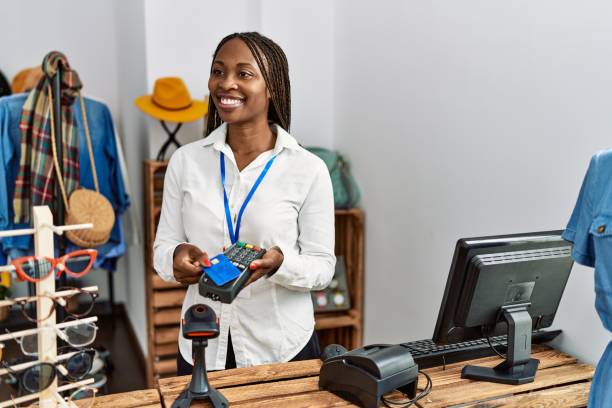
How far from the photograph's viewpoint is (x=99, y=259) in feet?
10.4

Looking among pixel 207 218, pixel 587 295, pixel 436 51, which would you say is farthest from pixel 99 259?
pixel 587 295

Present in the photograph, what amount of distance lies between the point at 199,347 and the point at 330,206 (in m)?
0.57

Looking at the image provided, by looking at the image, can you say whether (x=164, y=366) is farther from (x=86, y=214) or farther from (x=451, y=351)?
(x=451, y=351)

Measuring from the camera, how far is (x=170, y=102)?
287cm

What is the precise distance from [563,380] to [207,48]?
2.30 m

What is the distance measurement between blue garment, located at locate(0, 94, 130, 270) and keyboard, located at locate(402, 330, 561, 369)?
196 cm

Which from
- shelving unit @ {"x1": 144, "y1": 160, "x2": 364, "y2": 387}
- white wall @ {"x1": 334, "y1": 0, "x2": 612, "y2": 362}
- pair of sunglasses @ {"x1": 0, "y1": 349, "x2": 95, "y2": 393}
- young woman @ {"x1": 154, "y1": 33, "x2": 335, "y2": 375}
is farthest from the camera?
shelving unit @ {"x1": 144, "y1": 160, "x2": 364, "y2": 387}

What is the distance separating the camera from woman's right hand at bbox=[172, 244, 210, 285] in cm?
145

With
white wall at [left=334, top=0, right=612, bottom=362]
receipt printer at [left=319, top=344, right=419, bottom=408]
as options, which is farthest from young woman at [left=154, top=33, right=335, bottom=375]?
white wall at [left=334, top=0, right=612, bottom=362]

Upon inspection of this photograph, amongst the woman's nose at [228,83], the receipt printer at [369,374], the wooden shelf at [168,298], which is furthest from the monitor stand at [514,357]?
the wooden shelf at [168,298]

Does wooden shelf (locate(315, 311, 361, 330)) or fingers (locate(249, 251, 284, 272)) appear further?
wooden shelf (locate(315, 311, 361, 330))

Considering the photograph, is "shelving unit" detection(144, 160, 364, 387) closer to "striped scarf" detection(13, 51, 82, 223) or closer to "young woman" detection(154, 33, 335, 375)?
"striped scarf" detection(13, 51, 82, 223)

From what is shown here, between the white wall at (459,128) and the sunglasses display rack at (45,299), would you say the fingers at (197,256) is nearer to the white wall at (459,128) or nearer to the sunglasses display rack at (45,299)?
the sunglasses display rack at (45,299)

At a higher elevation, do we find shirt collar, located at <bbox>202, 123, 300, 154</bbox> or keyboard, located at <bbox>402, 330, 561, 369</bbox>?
shirt collar, located at <bbox>202, 123, 300, 154</bbox>
